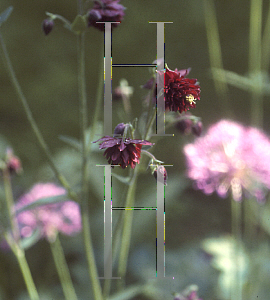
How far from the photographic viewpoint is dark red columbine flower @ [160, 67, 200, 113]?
1.65ft

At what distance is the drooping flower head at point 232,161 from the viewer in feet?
2.56

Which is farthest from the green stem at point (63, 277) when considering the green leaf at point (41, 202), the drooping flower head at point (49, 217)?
the green leaf at point (41, 202)

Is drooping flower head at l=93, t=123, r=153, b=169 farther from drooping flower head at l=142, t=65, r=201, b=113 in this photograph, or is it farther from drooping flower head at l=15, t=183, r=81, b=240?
drooping flower head at l=15, t=183, r=81, b=240

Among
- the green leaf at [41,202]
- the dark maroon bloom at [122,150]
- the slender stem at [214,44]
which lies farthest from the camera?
the slender stem at [214,44]

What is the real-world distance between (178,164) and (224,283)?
0.41 m

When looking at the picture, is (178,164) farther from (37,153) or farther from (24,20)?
(24,20)

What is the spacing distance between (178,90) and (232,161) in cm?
36

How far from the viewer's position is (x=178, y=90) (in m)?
0.50

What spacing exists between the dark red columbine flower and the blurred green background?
0.46 m

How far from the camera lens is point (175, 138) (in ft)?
3.74

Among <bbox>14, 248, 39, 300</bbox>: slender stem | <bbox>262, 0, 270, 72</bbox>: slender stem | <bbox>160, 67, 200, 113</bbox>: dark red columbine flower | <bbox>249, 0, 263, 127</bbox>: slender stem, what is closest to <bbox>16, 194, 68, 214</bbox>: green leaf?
<bbox>14, 248, 39, 300</bbox>: slender stem

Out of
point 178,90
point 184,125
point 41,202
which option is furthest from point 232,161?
point 41,202

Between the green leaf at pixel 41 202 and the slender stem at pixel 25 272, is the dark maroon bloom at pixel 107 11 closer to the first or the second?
the green leaf at pixel 41 202

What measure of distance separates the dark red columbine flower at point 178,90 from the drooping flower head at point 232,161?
296 mm
